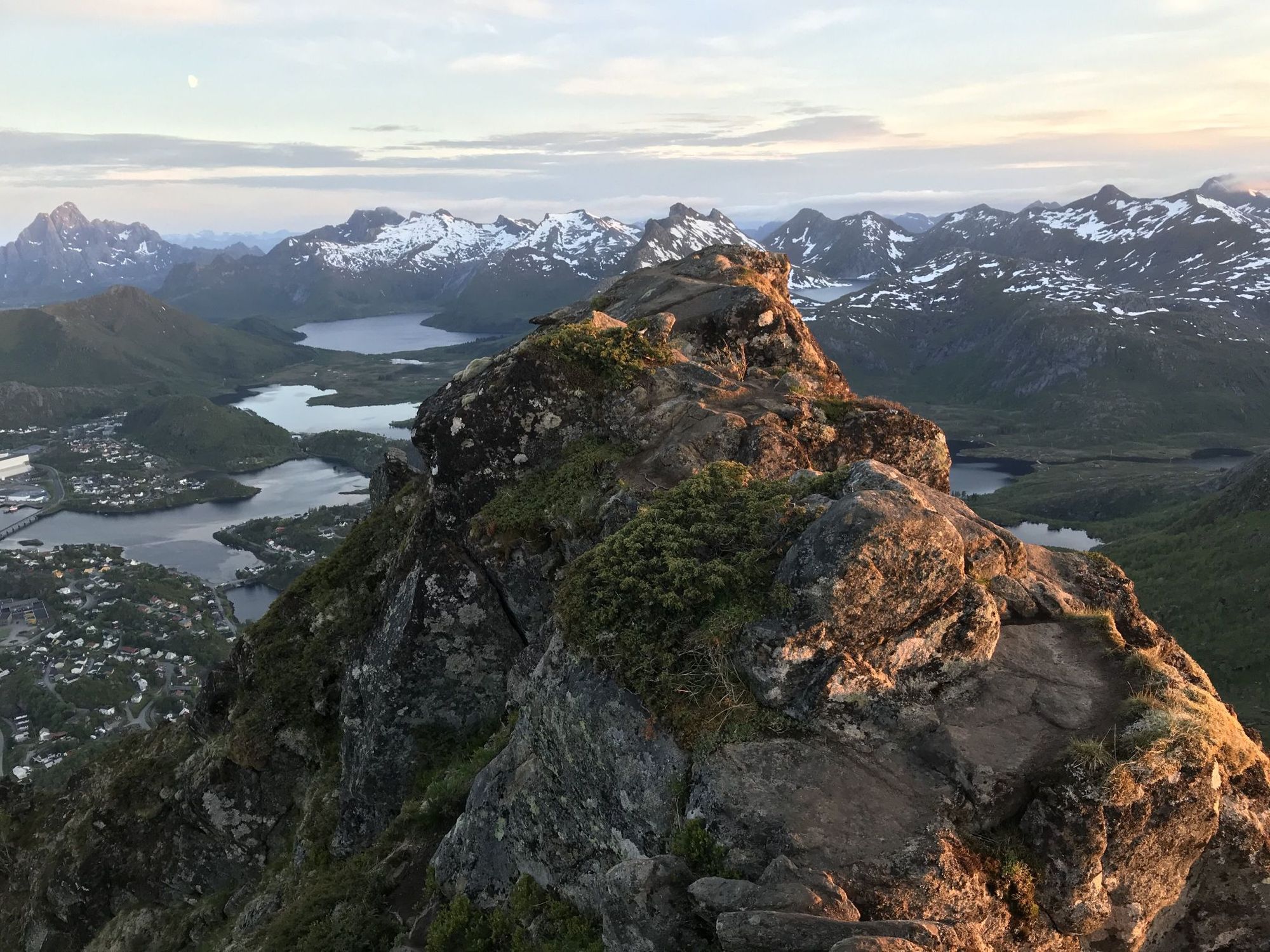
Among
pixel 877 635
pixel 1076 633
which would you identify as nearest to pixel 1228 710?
pixel 1076 633

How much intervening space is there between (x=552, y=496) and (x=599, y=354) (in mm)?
4741

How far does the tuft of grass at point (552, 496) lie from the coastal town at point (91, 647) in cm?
11468

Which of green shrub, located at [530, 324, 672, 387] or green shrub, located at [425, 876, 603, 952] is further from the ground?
green shrub, located at [530, 324, 672, 387]

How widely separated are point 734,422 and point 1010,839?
37.5ft

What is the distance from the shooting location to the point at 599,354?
22391mm

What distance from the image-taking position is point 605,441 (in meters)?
21.7

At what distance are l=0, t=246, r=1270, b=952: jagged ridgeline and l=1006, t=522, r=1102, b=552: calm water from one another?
6337 inches

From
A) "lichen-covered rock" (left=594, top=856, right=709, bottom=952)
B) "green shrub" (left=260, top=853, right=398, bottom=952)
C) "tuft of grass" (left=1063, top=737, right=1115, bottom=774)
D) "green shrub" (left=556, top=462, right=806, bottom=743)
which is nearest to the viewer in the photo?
"lichen-covered rock" (left=594, top=856, right=709, bottom=952)

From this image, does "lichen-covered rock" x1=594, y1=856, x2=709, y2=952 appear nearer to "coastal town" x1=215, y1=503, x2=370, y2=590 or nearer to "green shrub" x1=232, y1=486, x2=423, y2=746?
"green shrub" x1=232, y1=486, x2=423, y2=746

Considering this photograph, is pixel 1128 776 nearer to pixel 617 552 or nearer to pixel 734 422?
pixel 617 552

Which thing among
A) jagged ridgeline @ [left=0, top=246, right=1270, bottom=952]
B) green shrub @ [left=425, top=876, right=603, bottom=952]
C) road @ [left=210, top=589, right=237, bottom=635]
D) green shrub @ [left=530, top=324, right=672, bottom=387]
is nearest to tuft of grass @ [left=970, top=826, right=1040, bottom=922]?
jagged ridgeline @ [left=0, top=246, right=1270, bottom=952]

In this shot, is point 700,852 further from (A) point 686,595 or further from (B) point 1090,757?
(B) point 1090,757

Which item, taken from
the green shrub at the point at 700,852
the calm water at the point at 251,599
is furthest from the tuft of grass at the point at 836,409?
the calm water at the point at 251,599

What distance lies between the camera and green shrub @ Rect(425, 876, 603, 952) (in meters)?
12.5
